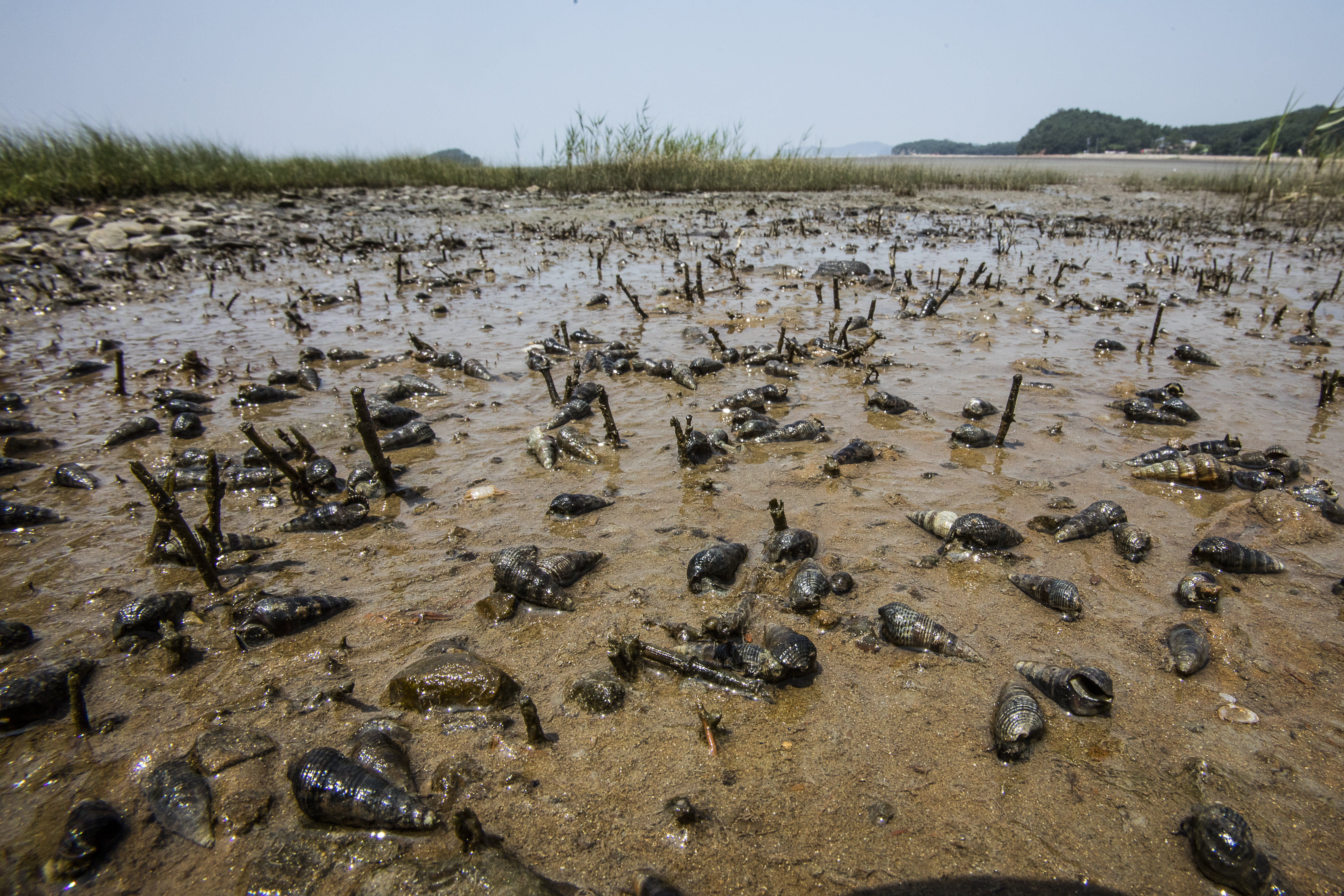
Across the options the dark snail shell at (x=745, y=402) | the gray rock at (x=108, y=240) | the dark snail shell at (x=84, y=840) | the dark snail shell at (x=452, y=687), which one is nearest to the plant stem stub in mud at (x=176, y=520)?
the dark snail shell at (x=84, y=840)

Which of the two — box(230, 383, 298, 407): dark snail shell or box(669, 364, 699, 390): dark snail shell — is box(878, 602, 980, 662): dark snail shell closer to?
box(669, 364, 699, 390): dark snail shell

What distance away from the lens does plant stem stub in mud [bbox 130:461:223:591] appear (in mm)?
3363

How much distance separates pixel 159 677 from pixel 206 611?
1.68 ft

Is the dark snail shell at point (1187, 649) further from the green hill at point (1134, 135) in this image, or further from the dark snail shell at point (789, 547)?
the green hill at point (1134, 135)

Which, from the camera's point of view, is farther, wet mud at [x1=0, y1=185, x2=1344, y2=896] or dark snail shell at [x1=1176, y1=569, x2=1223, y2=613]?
dark snail shell at [x1=1176, y1=569, x2=1223, y2=613]

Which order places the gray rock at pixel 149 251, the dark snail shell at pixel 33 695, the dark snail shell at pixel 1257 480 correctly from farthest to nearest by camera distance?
the gray rock at pixel 149 251 → the dark snail shell at pixel 1257 480 → the dark snail shell at pixel 33 695

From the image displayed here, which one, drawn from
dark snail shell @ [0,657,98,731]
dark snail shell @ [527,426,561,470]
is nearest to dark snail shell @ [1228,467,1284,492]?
dark snail shell @ [527,426,561,470]

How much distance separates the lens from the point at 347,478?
201 inches

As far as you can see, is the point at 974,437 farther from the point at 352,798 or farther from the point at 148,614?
the point at 148,614

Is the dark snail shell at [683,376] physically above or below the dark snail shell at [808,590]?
above

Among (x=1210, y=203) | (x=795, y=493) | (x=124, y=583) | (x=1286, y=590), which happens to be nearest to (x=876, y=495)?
(x=795, y=493)

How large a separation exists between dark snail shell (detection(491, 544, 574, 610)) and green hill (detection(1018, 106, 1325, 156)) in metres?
101

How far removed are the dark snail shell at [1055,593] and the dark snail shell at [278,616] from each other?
4.15 m

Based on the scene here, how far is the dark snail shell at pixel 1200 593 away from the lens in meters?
3.48
